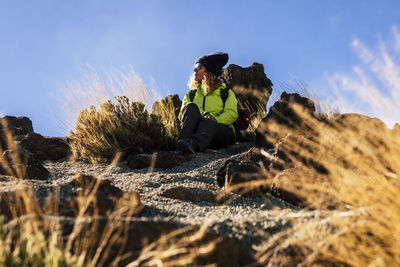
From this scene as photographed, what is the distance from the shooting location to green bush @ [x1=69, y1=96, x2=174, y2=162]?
5699 millimetres

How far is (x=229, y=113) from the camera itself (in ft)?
19.4

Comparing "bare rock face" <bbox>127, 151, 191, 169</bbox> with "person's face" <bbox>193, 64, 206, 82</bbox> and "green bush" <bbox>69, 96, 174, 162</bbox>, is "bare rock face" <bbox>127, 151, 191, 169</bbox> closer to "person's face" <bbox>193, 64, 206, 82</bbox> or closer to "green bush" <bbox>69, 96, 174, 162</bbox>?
"green bush" <bbox>69, 96, 174, 162</bbox>

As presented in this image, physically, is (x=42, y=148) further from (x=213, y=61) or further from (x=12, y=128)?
(x=213, y=61)

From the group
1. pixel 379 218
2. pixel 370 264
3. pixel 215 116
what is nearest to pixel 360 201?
pixel 379 218

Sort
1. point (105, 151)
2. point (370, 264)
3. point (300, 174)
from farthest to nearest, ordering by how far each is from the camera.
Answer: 1. point (105, 151)
2. point (300, 174)
3. point (370, 264)

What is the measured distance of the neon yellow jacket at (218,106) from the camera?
590 centimetres

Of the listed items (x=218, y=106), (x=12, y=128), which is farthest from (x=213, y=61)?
(x=12, y=128)

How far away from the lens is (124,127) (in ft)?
19.2

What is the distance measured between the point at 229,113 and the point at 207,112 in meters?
0.36

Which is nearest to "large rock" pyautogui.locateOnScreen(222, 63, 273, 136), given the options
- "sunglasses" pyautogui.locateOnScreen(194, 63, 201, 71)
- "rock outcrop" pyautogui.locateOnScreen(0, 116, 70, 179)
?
"sunglasses" pyautogui.locateOnScreen(194, 63, 201, 71)

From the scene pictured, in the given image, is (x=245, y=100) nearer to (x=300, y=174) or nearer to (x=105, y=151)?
(x=105, y=151)

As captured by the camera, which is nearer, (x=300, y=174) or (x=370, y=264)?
(x=370, y=264)

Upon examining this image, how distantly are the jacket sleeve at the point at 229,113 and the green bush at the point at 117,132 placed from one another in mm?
837

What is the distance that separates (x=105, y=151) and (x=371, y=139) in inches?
133
